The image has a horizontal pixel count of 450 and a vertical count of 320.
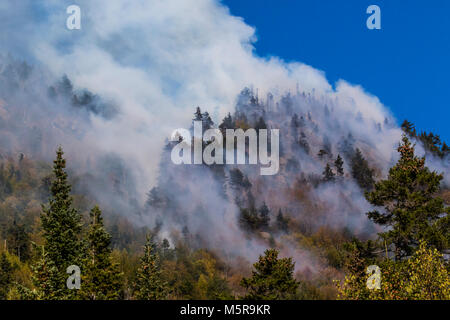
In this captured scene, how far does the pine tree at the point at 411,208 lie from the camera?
1738 inches

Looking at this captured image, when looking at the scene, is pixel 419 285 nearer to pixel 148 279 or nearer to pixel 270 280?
pixel 270 280

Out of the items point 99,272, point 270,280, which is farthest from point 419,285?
point 99,272

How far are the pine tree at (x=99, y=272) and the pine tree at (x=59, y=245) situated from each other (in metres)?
2.79

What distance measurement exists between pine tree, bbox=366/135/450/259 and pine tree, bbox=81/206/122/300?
29.4 metres

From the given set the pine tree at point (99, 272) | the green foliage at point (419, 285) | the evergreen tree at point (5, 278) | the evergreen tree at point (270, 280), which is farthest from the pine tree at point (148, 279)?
the evergreen tree at point (5, 278)

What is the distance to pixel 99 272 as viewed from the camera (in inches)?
2100

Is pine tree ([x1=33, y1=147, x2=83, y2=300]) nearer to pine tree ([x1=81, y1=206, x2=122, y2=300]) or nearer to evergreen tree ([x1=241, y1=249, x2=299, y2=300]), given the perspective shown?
pine tree ([x1=81, y1=206, x2=122, y2=300])

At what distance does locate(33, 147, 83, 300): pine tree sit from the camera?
5178cm
